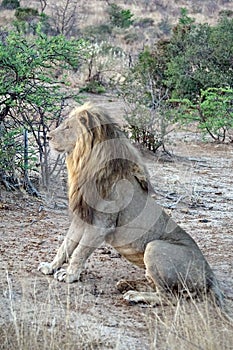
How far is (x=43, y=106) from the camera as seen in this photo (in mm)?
7336

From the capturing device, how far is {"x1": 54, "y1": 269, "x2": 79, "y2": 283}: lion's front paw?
16.3 feet

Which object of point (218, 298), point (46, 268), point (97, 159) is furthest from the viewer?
point (46, 268)

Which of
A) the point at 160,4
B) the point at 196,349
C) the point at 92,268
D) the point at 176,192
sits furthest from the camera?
the point at 160,4

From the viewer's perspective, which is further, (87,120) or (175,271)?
(87,120)

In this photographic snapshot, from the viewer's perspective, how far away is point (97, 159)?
16.1 feet

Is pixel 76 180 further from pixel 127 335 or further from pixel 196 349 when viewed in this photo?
pixel 196 349

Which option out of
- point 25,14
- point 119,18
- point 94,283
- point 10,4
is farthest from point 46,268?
point 119,18

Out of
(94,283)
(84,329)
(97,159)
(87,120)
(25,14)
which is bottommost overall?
(94,283)

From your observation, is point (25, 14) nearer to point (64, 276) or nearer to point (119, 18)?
point (119, 18)

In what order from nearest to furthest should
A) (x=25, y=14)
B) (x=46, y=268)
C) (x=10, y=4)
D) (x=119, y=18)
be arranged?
(x=46, y=268) < (x=25, y=14) < (x=10, y=4) < (x=119, y=18)

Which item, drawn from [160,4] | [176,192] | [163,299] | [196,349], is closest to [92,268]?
[163,299]

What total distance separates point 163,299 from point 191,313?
57 centimetres

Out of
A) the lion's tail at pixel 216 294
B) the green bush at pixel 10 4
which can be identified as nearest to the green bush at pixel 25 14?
the green bush at pixel 10 4

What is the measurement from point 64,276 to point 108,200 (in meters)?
0.67
